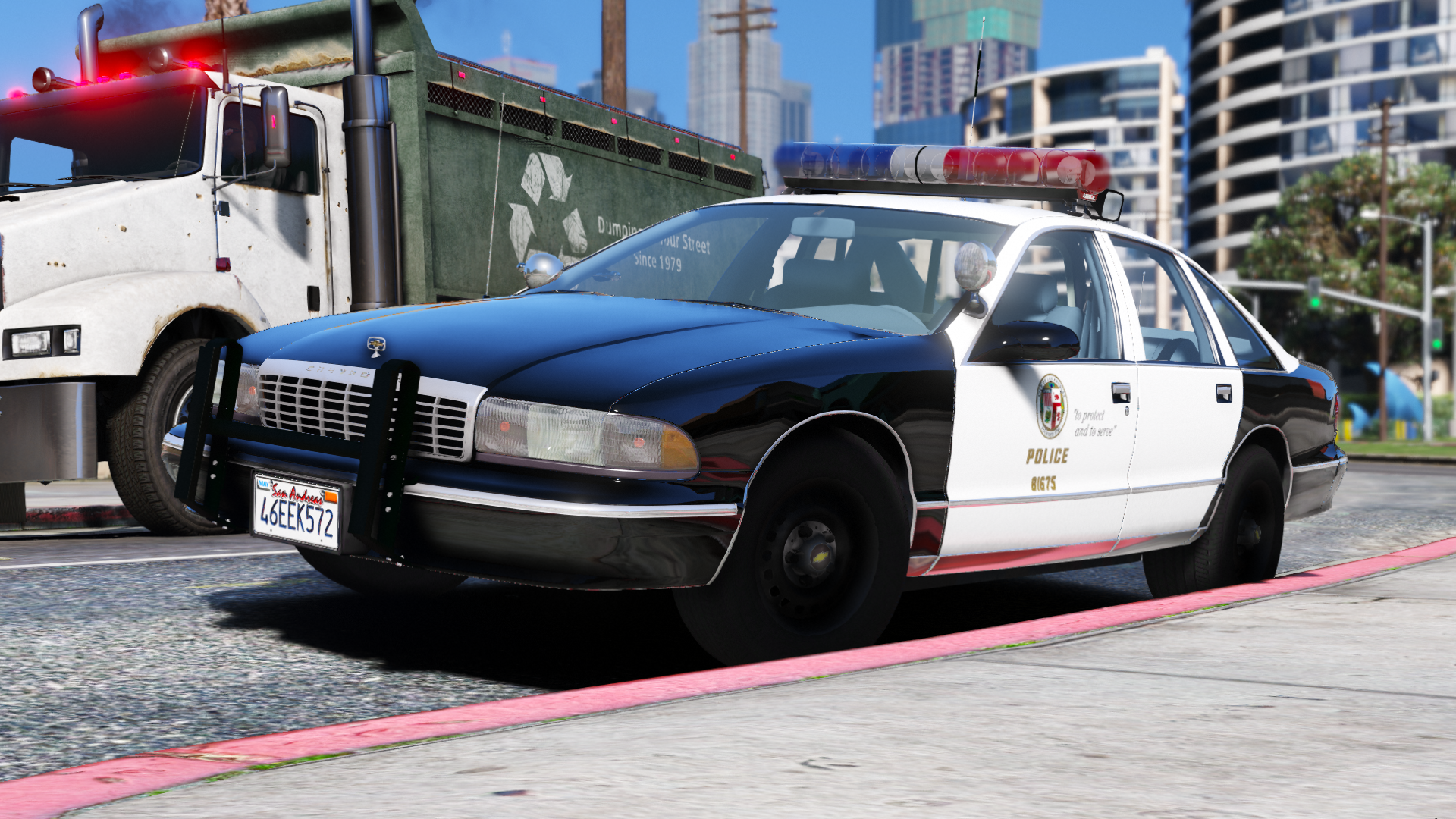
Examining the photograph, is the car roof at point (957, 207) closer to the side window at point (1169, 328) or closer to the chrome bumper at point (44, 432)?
the side window at point (1169, 328)

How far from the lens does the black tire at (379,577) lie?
219 inches

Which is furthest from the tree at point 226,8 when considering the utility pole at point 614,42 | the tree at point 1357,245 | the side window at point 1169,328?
the tree at point 1357,245

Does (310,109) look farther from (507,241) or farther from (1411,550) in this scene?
(1411,550)

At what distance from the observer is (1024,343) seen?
16.7 feet

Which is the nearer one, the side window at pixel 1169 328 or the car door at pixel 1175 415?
the car door at pixel 1175 415

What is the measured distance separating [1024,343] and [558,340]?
60.5 inches

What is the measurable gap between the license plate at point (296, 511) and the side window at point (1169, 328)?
10.4 ft

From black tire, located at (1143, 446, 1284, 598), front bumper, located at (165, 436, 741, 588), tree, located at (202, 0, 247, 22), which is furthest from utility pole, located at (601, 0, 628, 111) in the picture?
front bumper, located at (165, 436, 741, 588)

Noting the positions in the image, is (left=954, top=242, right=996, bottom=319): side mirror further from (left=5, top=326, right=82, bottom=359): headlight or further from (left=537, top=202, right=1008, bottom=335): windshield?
(left=5, top=326, right=82, bottom=359): headlight

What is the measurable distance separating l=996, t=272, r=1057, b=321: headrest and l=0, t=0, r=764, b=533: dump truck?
4.51 metres

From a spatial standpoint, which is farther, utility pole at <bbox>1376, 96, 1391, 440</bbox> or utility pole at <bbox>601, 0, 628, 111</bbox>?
utility pole at <bbox>1376, 96, 1391, 440</bbox>

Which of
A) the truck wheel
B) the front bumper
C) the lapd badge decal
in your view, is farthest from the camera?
the truck wheel

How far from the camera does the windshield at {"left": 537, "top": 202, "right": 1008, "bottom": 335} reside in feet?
17.6

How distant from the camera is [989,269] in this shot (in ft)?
16.8
